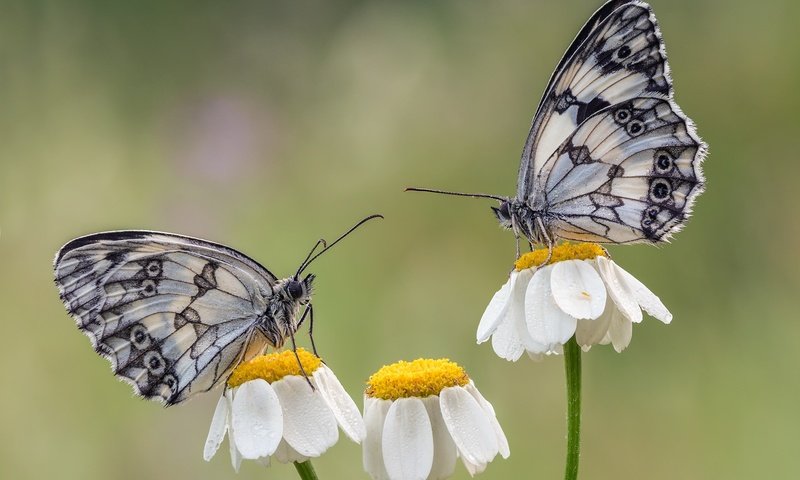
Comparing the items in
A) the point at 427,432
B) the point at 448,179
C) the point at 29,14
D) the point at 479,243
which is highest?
the point at 29,14

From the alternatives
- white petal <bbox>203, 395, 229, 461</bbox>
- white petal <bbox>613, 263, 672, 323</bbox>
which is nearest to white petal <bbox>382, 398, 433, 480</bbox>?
white petal <bbox>203, 395, 229, 461</bbox>

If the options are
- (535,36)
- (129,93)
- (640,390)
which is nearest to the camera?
(640,390)

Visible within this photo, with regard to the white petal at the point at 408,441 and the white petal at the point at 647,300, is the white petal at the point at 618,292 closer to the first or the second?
the white petal at the point at 647,300

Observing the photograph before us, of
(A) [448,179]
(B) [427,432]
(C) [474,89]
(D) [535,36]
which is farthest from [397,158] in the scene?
(B) [427,432]

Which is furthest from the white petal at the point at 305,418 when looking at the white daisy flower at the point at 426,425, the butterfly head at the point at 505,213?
the butterfly head at the point at 505,213

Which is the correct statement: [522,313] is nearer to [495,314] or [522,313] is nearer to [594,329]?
[495,314]

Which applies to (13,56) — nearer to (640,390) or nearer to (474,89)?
(474,89)

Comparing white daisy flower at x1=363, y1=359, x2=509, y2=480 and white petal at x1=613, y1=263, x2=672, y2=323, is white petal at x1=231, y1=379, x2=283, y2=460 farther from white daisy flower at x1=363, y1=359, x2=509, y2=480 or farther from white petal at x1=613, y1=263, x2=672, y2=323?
white petal at x1=613, y1=263, x2=672, y2=323
